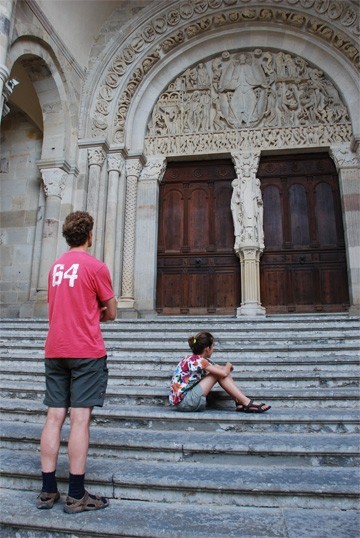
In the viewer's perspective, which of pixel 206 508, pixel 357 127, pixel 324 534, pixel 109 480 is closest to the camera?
pixel 324 534

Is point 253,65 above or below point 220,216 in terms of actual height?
above

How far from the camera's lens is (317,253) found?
840 cm

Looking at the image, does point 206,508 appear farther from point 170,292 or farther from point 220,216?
point 220,216

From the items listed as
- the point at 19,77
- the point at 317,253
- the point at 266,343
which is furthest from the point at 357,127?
the point at 19,77

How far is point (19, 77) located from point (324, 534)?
9.30 meters

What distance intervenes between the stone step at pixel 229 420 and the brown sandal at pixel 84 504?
40.2 inches

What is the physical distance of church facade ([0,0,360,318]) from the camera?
821 cm

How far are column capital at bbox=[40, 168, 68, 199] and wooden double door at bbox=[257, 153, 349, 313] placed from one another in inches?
167

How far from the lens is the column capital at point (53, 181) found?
8133 mm

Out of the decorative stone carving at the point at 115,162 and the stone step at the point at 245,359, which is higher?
the decorative stone carving at the point at 115,162

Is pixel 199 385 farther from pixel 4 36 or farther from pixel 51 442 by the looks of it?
pixel 4 36

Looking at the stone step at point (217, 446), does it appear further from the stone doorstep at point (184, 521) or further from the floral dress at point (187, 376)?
the stone doorstep at point (184, 521)

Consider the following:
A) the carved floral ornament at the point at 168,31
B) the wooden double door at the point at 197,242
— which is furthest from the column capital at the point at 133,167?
the wooden double door at the point at 197,242

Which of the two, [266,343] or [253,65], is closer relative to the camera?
[266,343]
